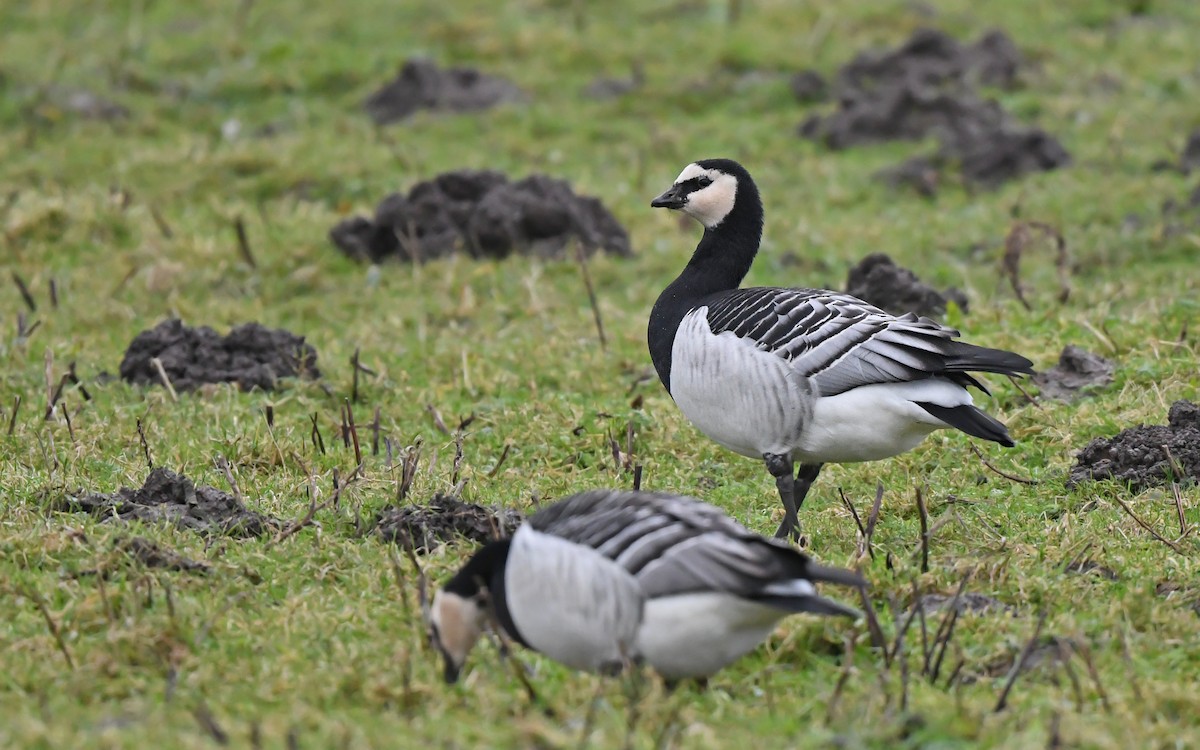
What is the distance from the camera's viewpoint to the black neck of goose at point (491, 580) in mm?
4875

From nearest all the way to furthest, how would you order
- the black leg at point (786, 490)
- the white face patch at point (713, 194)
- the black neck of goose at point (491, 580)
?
the black neck of goose at point (491, 580) → the black leg at point (786, 490) → the white face patch at point (713, 194)

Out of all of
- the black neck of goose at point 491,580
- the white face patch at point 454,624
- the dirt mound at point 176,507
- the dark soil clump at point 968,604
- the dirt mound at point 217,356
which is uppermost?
the black neck of goose at point 491,580

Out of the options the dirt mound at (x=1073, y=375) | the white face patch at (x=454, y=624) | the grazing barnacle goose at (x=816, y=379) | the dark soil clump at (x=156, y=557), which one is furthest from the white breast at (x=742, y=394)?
the dirt mound at (x=1073, y=375)

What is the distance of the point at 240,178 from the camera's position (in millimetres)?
12992

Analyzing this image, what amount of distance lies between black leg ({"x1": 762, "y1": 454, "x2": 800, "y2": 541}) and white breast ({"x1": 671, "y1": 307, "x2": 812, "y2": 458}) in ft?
0.14

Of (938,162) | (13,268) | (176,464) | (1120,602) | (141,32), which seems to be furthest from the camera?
(141,32)

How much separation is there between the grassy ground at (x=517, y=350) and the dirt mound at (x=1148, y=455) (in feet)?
0.34

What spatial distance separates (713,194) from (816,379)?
A: 4.93 feet

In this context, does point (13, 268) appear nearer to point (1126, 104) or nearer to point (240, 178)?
point (240, 178)

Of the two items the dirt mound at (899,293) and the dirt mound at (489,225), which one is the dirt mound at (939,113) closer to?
the dirt mound at (489,225)

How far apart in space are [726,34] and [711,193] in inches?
346

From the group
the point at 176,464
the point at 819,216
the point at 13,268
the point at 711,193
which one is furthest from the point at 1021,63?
the point at 176,464

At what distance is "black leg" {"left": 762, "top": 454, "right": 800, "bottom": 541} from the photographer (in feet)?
20.7

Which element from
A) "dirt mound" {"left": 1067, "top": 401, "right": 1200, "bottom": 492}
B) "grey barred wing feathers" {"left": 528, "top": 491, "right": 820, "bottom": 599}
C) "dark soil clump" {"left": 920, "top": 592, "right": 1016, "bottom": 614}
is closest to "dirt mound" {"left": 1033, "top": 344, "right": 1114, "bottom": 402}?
"dirt mound" {"left": 1067, "top": 401, "right": 1200, "bottom": 492}
